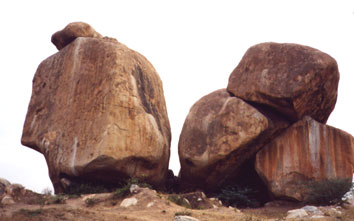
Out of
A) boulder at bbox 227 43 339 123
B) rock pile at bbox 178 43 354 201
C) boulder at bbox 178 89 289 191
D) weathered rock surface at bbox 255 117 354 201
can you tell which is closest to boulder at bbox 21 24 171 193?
boulder at bbox 178 89 289 191

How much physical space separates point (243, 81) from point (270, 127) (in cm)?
233

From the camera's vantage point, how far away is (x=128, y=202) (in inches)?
562

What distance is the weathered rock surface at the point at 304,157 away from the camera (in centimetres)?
1789

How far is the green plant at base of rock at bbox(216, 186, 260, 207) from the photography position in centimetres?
1806

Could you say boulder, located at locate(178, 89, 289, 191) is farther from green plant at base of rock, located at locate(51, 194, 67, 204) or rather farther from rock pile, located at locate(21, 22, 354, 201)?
green plant at base of rock, located at locate(51, 194, 67, 204)

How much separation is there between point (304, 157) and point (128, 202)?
765 cm

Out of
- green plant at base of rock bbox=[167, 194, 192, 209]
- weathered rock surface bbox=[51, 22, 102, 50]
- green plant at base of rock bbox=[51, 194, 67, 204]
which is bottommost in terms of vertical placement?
green plant at base of rock bbox=[167, 194, 192, 209]

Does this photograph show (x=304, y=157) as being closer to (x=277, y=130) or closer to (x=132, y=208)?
(x=277, y=130)

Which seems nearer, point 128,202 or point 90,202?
point 128,202

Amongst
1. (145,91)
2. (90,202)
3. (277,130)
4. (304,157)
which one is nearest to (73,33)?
(145,91)

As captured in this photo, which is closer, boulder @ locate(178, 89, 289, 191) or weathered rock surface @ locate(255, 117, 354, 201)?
weathered rock surface @ locate(255, 117, 354, 201)

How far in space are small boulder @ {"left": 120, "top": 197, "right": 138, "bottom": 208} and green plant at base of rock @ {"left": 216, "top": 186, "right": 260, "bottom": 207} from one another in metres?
4.96

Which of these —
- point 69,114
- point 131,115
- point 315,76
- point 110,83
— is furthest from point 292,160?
point 69,114

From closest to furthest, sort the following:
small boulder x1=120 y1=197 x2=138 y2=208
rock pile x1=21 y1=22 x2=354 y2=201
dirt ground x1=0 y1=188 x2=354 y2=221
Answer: dirt ground x1=0 y1=188 x2=354 y2=221
small boulder x1=120 y1=197 x2=138 y2=208
rock pile x1=21 y1=22 x2=354 y2=201
